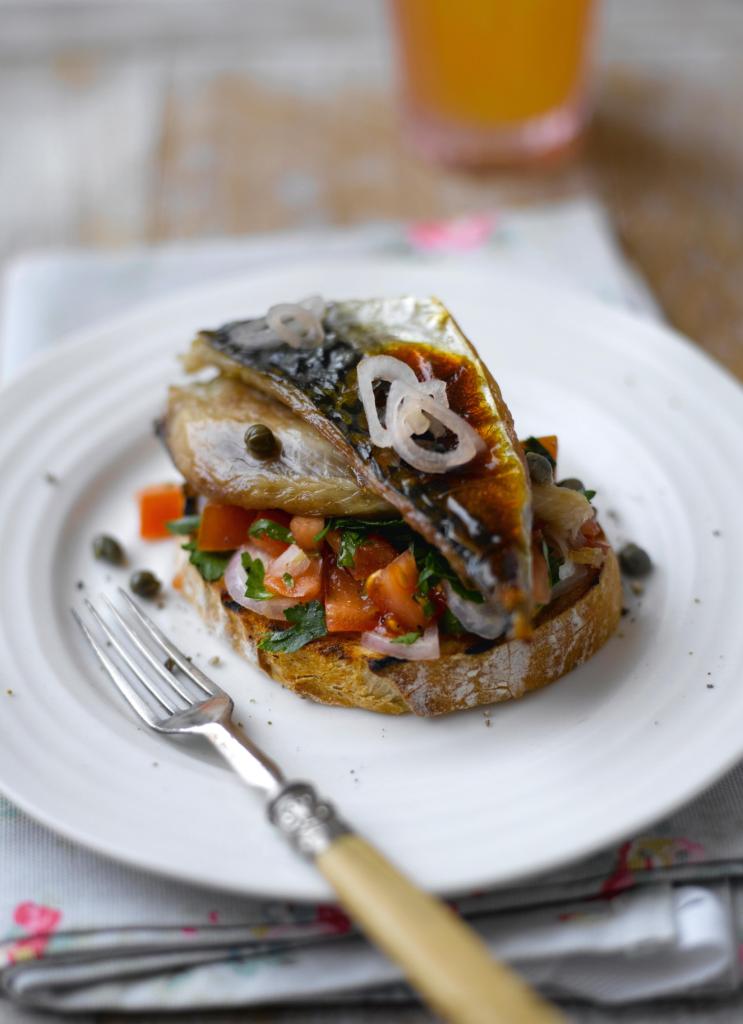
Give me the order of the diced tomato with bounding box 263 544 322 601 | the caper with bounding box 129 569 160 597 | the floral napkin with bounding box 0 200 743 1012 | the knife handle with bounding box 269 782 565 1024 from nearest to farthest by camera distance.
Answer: the knife handle with bounding box 269 782 565 1024 → the floral napkin with bounding box 0 200 743 1012 → the diced tomato with bounding box 263 544 322 601 → the caper with bounding box 129 569 160 597

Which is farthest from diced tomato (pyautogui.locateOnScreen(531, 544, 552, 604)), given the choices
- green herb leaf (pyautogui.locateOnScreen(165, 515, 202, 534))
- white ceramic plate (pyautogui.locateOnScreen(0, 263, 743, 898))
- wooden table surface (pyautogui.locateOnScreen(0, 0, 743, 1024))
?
wooden table surface (pyautogui.locateOnScreen(0, 0, 743, 1024))

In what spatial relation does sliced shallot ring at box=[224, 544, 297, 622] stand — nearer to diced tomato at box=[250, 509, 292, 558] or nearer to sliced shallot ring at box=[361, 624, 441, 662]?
diced tomato at box=[250, 509, 292, 558]

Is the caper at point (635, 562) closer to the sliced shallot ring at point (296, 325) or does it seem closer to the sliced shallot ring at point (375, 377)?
the sliced shallot ring at point (375, 377)

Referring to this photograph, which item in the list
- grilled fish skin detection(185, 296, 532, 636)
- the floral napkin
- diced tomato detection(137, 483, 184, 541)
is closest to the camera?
the floral napkin

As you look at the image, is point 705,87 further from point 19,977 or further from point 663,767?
point 19,977

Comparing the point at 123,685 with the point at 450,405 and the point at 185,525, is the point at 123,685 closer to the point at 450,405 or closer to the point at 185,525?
the point at 185,525

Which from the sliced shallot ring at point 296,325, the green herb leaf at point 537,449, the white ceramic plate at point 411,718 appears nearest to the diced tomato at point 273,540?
the white ceramic plate at point 411,718

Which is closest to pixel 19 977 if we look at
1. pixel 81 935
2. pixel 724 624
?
pixel 81 935
